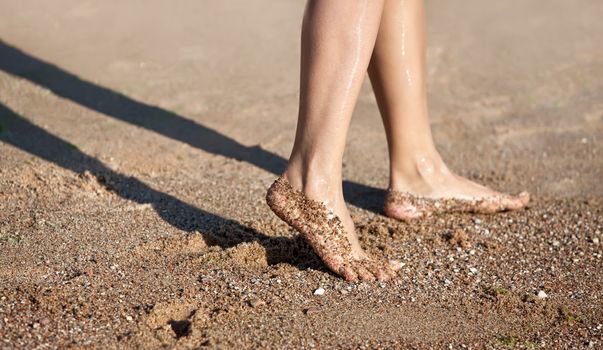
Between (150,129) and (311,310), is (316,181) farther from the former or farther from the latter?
(150,129)

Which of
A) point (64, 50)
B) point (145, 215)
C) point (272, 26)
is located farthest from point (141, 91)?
point (145, 215)

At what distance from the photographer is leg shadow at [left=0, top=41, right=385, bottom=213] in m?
3.96

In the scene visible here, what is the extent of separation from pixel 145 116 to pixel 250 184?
1039 mm

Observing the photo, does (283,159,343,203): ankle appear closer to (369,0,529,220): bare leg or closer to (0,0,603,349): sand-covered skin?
(0,0,603,349): sand-covered skin

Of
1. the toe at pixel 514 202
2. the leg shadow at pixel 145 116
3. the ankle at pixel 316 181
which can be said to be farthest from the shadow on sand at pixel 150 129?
the toe at pixel 514 202

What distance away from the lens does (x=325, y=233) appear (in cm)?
293

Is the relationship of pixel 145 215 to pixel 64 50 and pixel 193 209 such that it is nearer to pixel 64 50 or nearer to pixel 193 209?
pixel 193 209


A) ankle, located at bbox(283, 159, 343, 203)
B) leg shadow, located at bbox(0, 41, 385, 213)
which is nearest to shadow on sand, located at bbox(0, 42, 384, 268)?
leg shadow, located at bbox(0, 41, 385, 213)

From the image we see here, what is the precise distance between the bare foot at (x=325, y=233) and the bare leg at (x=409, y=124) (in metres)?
0.67

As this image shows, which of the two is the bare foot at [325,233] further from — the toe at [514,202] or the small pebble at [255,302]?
the toe at [514,202]

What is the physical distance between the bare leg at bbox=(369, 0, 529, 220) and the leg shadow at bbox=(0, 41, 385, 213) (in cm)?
19

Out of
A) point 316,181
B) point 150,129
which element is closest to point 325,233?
point 316,181

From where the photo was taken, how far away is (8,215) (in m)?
3.28

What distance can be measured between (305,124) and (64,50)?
3.02m
